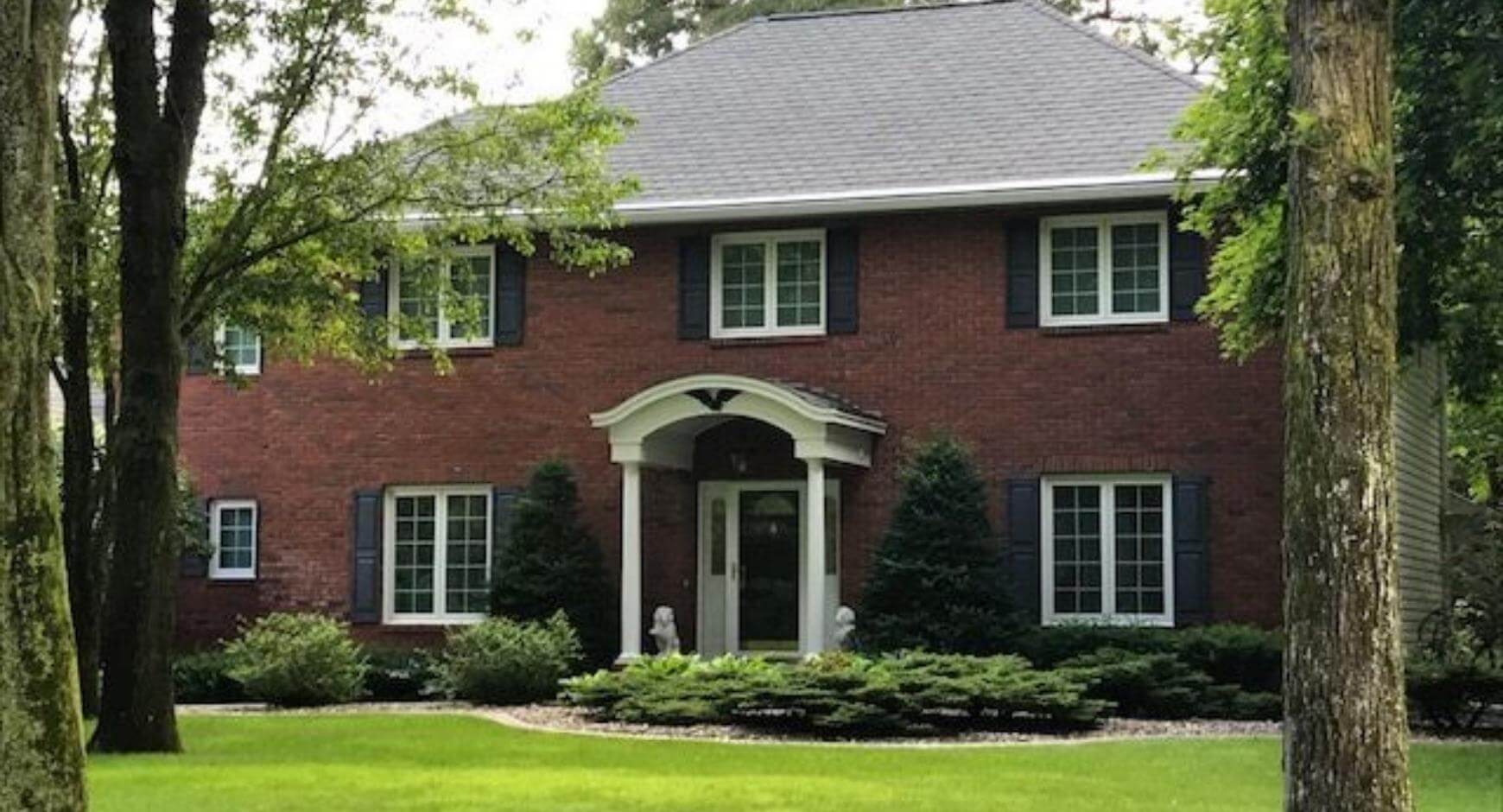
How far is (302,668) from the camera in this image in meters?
18.4

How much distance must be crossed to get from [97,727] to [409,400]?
846 cm

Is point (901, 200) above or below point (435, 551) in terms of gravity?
above

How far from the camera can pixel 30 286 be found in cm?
676

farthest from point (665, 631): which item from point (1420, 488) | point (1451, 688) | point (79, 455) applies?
point (1420, 488)

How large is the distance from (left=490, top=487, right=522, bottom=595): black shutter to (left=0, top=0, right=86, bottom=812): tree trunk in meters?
13.7

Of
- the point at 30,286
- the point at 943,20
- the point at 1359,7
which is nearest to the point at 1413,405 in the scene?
the point at 943,20

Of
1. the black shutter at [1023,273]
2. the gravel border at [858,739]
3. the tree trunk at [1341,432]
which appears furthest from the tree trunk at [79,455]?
the tree trunk at [1341,432]

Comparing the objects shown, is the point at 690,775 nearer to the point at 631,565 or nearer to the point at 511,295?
the point at 631,565

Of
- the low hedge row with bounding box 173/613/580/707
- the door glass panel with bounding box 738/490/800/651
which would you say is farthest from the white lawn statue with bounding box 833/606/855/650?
the low hedge row with bounding box 173/613/580/707

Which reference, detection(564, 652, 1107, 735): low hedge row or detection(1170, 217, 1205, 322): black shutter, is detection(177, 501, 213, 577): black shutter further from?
detection(1170, 217, 1205, 322): black shutter

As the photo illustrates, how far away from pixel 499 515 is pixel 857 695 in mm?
7198

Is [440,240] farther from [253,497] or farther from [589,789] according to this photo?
[589,789]

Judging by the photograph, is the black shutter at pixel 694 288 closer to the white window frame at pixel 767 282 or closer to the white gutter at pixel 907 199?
the white window frame at pixel 767 282

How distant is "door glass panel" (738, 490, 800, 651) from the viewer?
66.0 feet
